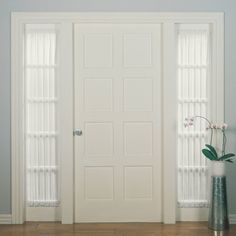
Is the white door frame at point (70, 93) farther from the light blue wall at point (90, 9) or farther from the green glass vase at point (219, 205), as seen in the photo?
the green glass vase at point (219, 205)

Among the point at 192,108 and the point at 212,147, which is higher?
the point at 192,108

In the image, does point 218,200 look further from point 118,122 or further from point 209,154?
point 118,122

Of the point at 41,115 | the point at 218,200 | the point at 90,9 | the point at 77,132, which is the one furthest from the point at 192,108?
the point at 41,115

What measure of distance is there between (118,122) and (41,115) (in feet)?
2.61

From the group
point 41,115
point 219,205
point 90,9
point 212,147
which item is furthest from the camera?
point 41,115

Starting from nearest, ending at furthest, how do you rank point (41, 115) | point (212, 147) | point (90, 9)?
point (212, 147) < point (90, 9) < point (41, 115)

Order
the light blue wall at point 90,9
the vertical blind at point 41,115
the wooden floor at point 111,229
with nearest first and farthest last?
the wooden floor at point 111,229
the light blue wall at point 90,9
the vertical blind at point 41,115

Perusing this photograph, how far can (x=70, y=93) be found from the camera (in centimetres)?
402

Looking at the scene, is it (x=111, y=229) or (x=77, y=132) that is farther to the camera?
(x=77, y=132)

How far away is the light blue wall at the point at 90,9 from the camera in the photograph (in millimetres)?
3971

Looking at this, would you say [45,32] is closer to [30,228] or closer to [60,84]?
[60,84]

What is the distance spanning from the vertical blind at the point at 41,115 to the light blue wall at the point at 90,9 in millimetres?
199

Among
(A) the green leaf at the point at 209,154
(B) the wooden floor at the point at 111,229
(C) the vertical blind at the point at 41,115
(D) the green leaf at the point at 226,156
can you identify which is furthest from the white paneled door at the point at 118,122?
(D) the green leaf at the point at 226,156

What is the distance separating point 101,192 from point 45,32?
1.73 metres
